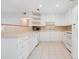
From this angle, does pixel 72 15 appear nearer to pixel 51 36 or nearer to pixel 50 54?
pixel 50 54

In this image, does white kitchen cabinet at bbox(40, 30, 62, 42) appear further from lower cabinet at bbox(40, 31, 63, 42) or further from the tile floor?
the tile floor

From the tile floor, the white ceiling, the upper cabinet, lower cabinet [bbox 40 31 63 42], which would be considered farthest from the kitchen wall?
the tile floor

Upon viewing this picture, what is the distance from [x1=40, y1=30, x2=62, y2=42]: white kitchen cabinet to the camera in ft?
30.2

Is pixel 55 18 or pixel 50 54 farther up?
pixel 55 18

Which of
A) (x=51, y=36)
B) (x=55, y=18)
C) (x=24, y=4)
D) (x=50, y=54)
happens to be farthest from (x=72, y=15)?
(x=55, y=18)

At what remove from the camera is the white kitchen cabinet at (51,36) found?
920 cm

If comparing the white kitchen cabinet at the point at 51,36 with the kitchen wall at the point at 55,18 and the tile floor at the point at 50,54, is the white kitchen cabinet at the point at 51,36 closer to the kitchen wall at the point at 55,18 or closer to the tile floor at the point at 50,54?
the kitchen wall at the point at 55,18

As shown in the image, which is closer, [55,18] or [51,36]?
[51,36]

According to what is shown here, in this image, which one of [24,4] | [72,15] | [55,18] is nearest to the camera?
[72,15]

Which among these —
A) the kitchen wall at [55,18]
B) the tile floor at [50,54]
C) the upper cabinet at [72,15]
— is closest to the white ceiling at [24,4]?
the upper cabinet at [72,15]

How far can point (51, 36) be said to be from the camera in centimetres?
923

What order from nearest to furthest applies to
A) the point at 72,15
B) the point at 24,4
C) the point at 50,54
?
the point at 72,15
the point at 50,54
the point at 24,4

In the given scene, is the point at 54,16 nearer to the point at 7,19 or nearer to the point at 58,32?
the point at 58,32

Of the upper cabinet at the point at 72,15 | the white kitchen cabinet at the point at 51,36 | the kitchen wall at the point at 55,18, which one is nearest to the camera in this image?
the upper cabinet at the point at 72,15
